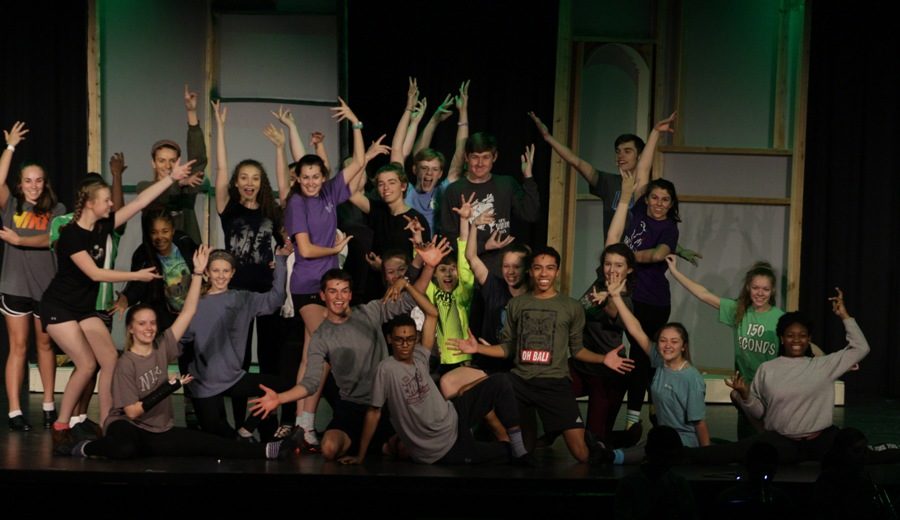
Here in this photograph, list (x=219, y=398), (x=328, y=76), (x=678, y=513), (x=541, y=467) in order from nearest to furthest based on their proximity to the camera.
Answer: (x=678, y=513)
(x=541, y=467)
(x=219, y=398)
(x=328, y=76)

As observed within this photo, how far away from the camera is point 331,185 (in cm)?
600

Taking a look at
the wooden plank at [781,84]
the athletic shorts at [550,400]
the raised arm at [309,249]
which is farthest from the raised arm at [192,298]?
the wooden plank at [781,84]

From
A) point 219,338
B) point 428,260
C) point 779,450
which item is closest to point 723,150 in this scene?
point 779,450

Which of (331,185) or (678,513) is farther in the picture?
(331,185)

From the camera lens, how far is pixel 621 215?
6.20 metres

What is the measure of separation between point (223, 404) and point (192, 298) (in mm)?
536

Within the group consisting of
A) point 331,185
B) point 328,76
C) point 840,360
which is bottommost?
point 840,360

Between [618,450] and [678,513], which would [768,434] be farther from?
[678,513]

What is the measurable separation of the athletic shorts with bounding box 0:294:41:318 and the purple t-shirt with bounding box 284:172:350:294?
1277 mm

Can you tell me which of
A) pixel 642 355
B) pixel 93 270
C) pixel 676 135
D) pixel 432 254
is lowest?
pixel 642 355

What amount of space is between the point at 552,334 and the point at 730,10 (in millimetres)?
3259

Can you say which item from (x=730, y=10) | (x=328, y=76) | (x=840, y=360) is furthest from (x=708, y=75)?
(x=840, y=360)

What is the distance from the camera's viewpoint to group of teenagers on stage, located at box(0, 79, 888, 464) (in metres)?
5.42

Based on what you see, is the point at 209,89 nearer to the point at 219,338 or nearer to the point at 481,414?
the point at 219,338
